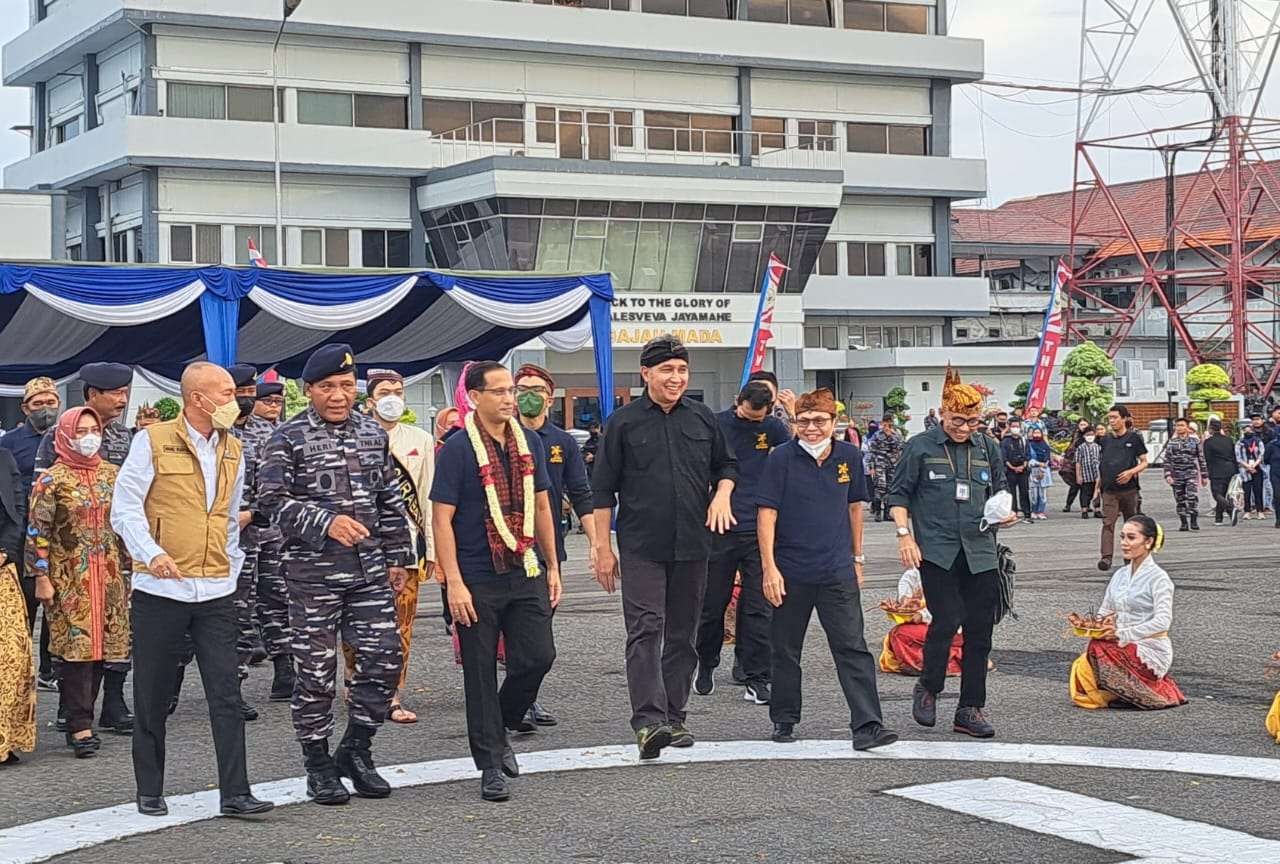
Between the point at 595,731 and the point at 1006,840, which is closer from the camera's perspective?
the point at 1006,840

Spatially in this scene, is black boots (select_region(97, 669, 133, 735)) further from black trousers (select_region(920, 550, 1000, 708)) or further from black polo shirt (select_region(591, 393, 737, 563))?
black trousers (select_region(920, 550, 1000, 708))

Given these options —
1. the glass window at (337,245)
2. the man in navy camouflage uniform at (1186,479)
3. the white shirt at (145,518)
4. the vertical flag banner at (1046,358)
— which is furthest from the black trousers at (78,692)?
the glass window at (337,245)

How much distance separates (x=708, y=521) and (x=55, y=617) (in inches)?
139

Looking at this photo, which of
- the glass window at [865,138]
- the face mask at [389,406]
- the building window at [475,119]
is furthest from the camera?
the glass window at [865,138]

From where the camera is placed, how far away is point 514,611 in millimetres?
8086

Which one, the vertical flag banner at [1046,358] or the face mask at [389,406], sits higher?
the vertical flag banner at [1046,358]

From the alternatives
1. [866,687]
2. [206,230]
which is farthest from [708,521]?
[206,230]

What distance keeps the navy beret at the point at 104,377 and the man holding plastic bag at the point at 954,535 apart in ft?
14.0

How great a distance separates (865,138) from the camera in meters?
64.8

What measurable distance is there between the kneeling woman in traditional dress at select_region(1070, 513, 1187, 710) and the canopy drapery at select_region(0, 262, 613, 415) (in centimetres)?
1235

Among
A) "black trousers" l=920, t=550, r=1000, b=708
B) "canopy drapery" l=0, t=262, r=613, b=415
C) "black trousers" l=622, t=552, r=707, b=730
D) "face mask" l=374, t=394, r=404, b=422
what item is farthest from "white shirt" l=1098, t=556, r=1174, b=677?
"canopy drapery" l=0, t=262, r=613, b=415

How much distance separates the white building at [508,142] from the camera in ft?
175

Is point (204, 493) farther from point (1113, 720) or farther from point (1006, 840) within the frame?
point (1113, 720)

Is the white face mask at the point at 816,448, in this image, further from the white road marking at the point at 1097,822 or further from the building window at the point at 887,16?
the building window at the point at 887,16
